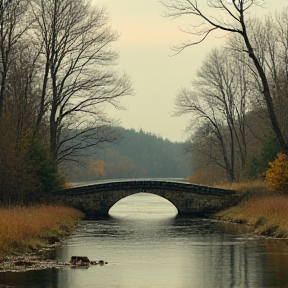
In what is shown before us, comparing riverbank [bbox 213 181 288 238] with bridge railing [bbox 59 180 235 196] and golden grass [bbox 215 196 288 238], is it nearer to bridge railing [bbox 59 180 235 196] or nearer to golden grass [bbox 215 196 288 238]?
golden grass [bbox 215 196 288 238]

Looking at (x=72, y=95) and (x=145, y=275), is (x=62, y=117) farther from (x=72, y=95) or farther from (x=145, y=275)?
(x=145, y=275)

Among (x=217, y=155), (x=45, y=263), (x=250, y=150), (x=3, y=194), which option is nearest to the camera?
(x=45, y=263)

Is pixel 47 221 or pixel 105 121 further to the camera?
pixel 105 121

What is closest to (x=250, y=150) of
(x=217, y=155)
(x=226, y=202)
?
(x=217, y=155)

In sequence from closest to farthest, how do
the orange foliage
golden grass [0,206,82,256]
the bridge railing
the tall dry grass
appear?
golden grass [0,206,82,256] < the orange foliage < the tall dry grass < the bridge railing

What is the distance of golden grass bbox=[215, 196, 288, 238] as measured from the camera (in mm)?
36531

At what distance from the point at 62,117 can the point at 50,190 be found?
17.4ft

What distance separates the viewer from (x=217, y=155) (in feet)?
291

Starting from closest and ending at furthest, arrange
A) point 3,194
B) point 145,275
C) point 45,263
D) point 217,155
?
point 145,275 → point 45,263 → point 3,194 → point 217,155

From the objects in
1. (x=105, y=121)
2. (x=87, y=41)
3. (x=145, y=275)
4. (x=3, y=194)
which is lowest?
(x=145, y=275)

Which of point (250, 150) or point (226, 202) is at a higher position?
point (250, 150)

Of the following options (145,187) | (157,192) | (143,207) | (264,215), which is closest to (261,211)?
(264,215)

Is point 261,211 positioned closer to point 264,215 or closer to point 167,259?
point 264,215

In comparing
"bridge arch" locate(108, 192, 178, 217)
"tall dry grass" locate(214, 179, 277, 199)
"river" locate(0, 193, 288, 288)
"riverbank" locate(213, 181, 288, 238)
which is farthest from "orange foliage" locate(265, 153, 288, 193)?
"bridge arch" locate(108, 192, 178, 217)
